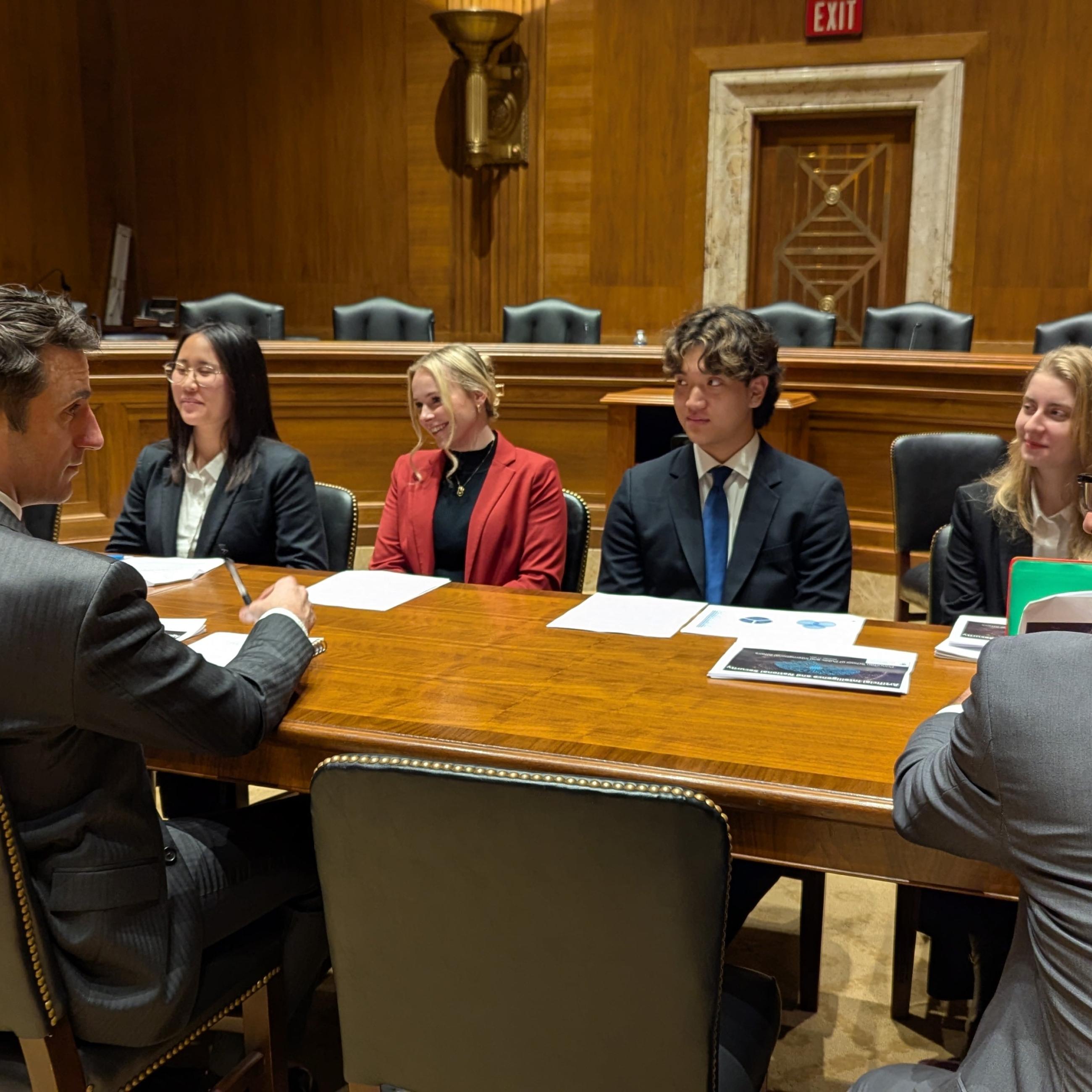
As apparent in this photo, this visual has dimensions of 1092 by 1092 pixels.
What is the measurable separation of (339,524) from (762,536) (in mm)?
1249

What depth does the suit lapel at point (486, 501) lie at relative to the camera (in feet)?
10.3

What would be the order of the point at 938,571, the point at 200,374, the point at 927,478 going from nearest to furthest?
the point at 938,571
the point at 200,374
the point at 927,478

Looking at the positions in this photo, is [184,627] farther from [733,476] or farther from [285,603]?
[733,476]

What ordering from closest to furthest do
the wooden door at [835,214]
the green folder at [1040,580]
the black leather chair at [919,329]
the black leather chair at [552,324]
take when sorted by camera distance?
the green folder at [1040,580]
the black leather chair at [919,329]
the black leather chair at [552,324]
the wooden door at [835,214]

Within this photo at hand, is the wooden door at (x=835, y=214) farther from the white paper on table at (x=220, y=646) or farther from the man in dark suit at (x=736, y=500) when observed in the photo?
the white paper on table at (x=220, y=646)

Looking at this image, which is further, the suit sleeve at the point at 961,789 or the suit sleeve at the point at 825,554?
the suit sleeve at the point at 825,554

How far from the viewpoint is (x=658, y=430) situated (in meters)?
5.71

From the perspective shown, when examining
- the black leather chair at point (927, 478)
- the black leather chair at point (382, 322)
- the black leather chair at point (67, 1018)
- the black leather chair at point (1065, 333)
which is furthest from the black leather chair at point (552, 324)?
the black leather chair at point (67, 1018)

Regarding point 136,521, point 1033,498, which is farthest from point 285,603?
point 1033,498

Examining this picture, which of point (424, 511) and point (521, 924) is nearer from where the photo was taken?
point (521, 924)

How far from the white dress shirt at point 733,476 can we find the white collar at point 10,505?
5.44ft

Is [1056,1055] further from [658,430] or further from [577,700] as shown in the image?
[658,430]

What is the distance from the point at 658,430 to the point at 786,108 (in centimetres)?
338

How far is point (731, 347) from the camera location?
9.08ft
